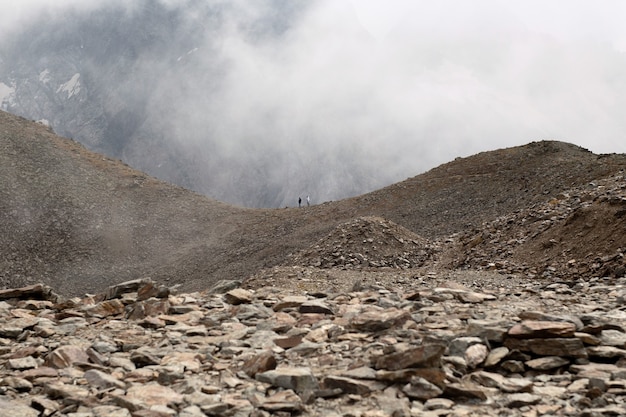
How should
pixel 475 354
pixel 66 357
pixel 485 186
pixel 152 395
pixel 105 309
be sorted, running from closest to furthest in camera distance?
pixel 152 395 → pixel 475 354 → pixel 66 357 → pixel 105 309 → pixel 485 186

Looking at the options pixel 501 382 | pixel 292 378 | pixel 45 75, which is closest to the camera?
pixel 501 382

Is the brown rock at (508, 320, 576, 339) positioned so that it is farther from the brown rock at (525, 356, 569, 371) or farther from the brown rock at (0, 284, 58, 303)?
the brown rock at (0, 284, 58, 303)

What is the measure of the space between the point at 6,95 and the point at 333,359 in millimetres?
156306

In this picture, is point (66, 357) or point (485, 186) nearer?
point (66, 357)

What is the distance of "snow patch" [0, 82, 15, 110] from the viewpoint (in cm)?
14062

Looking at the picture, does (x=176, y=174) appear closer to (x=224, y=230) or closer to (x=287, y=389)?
(x=224, y=230)

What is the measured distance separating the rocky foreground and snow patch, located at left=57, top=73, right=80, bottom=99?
14724cm

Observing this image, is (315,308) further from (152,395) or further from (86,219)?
(86,219)

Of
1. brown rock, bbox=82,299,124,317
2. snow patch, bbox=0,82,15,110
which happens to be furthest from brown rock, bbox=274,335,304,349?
snow patch, bbox=0,82,15,110

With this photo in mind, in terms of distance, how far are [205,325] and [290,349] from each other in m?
2.77

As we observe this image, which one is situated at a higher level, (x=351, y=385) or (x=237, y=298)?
(x=237, y=298)

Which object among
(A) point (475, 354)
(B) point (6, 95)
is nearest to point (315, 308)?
(A) point (475, 354)

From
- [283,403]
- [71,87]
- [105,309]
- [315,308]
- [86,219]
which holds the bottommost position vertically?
[283,403]

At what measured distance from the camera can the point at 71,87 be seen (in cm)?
14488
